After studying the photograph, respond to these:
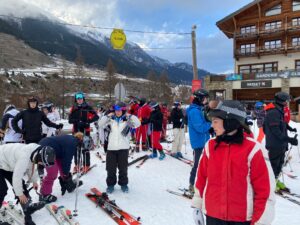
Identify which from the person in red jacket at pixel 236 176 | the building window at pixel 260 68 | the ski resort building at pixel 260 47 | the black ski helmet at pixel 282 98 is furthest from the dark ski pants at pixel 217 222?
the building window at pixel 260 68

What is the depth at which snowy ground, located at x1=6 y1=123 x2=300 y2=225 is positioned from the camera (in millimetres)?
4824

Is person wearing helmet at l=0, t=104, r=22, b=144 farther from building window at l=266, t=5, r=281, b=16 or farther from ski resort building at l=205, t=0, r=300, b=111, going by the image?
building window at l=266, t=5, r=281, b=16

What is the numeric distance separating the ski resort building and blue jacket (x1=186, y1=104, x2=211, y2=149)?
2714 cm

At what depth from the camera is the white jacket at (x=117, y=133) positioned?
235 inches

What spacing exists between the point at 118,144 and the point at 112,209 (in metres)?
1.37

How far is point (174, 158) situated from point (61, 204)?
4932 mm

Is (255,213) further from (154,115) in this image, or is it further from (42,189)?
(154,115)

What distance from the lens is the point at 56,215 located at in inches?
185

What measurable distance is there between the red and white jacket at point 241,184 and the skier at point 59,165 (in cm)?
357

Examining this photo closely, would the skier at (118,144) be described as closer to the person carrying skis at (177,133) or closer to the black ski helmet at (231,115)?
the black ski helmet at (231,115)

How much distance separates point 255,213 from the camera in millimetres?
2355

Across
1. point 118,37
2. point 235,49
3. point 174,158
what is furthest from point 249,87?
point 174,158

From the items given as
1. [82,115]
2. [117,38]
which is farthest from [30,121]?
[117,38]

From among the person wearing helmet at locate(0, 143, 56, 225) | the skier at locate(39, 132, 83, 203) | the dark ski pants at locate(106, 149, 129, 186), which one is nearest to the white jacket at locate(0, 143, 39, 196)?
the person wearing helmet at locate(0, 143, 56, 225)
